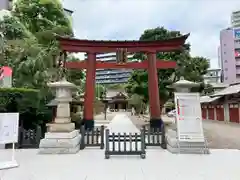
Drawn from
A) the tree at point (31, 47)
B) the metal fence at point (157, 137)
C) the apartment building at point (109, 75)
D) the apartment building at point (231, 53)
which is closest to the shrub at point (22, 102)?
the tree at point (31, 47)

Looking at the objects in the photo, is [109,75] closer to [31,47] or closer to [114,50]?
[31,47]

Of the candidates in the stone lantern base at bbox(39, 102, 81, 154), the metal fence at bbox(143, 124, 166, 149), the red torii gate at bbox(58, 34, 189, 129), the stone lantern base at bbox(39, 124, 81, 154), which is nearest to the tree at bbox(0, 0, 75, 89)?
the red torii gate at bbox(58, 34, 189, 129)

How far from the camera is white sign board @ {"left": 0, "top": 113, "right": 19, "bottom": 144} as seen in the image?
5.43 metres

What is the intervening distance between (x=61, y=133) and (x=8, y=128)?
6.40 ft

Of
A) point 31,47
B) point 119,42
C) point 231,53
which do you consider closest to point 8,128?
point 119,42

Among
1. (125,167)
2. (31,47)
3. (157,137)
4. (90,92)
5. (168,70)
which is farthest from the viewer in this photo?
(168,70)

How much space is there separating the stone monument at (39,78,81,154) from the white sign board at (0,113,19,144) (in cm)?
148

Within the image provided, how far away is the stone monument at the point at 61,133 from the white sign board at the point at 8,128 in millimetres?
1483

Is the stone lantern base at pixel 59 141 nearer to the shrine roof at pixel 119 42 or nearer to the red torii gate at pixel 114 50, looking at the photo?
the red torii gate at pixel 114 50

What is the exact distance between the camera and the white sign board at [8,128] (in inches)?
214

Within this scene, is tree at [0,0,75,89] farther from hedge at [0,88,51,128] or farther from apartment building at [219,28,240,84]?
apartment building at [219,28,240,84]

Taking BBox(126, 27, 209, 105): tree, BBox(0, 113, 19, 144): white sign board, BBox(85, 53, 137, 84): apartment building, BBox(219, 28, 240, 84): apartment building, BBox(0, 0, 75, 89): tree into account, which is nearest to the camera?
BBox(0, 113, 19, 144): white sign board

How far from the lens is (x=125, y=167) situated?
17.5 feet

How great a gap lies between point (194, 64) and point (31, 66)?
1377cm
